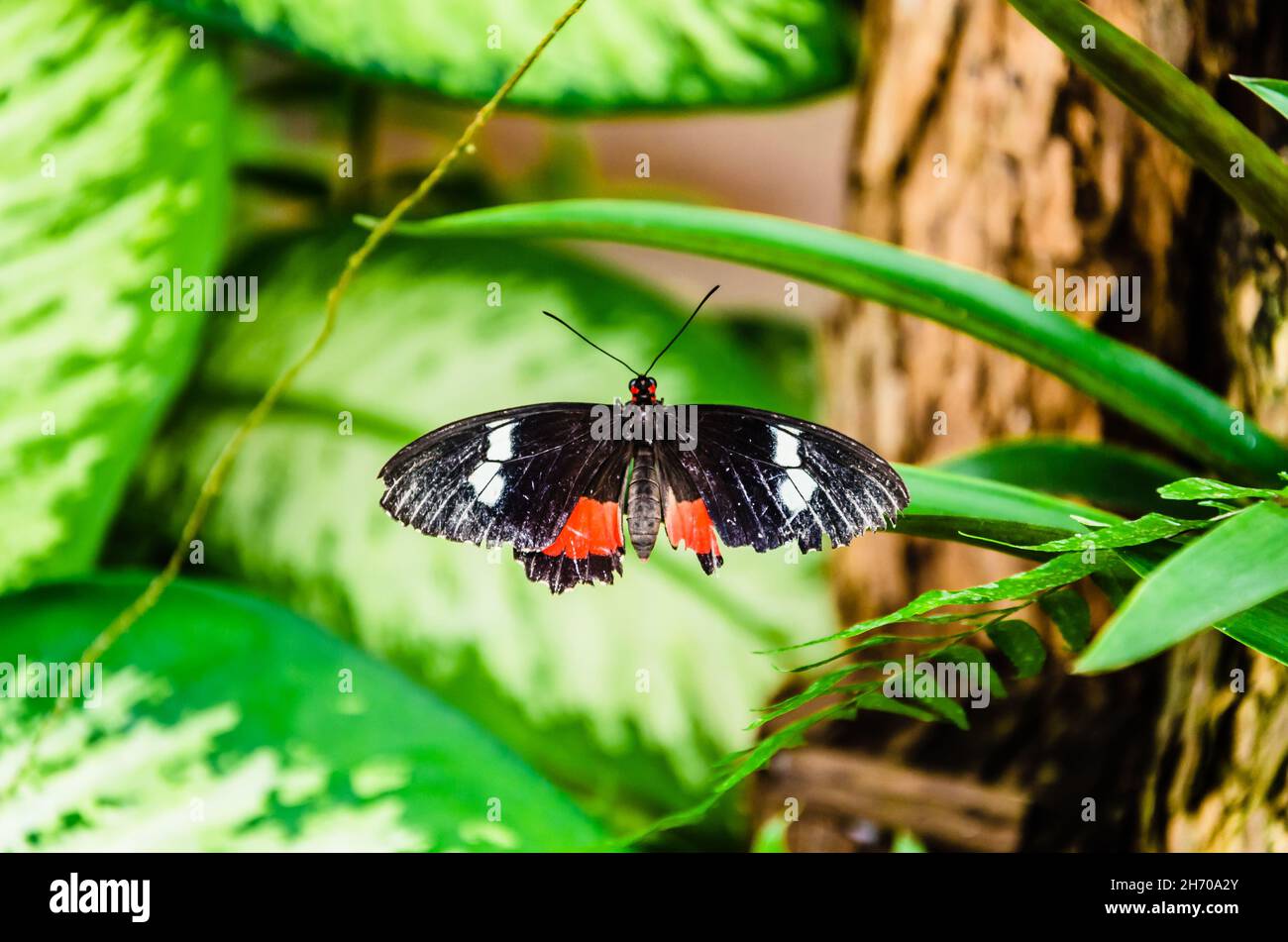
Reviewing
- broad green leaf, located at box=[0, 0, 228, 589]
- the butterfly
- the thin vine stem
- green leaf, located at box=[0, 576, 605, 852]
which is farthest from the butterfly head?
broad green leaf, located at box=[0, 0, 228, 589]

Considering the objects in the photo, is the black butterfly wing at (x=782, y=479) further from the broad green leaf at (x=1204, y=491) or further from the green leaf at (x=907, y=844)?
the green leaf at (x=907, y=844)

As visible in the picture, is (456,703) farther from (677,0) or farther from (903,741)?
(677,0)

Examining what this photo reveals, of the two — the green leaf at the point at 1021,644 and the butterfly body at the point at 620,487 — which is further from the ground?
the butterfly body at the point at 620,487

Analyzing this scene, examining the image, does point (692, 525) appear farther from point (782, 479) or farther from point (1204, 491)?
point (1204, 491)

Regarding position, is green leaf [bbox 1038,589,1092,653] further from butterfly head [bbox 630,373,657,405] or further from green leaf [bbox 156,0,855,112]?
green leaf [bbox 156,0,855,112]

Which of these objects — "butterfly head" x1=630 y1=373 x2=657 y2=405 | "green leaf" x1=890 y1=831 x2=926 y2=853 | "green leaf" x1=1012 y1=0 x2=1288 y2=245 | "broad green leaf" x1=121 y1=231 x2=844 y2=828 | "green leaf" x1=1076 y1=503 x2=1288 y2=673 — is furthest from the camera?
"broad green leaf" x1=121 y1=231 x2=844 y2=828

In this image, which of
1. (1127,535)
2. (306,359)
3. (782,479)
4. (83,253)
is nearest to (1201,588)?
(1127,535)

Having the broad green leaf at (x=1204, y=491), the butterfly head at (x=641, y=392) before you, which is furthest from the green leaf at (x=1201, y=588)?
the butterfly head at (x=641, y=392)
